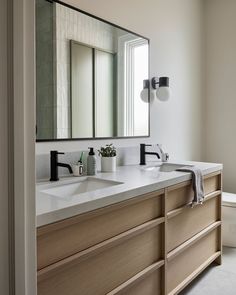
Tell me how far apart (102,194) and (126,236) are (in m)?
0.26

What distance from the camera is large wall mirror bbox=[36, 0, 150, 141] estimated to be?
1670 mm

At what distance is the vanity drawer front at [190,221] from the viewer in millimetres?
1710

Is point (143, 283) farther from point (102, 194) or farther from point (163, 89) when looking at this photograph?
point (163, 89)

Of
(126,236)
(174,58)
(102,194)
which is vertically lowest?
(126,236)

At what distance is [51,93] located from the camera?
1699mm

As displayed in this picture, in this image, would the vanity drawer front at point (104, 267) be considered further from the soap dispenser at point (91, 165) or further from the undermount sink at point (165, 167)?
the undermount sink at point (165, 167)

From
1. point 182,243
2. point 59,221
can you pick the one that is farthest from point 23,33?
point 182,243

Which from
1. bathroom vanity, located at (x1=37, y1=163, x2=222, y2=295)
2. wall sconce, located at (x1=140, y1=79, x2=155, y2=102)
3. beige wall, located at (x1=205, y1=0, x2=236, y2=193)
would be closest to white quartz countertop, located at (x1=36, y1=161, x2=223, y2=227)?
bathroom vanity, located at (x1=37, y1=163, x2=222, y2=295)

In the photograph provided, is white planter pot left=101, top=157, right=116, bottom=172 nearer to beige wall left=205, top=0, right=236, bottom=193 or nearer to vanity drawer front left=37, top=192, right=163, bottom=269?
vanity drawer front left=37, top=192, right=163, bottom=269

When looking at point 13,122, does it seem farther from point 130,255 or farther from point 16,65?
point 130,255

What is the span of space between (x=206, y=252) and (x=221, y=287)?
0.25 meters
